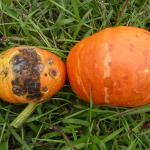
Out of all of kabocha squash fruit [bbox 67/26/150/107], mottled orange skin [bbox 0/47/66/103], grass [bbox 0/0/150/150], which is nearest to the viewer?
kabocha squash fruit [bbox 67/26/150/107]

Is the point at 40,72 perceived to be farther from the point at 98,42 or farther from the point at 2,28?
the point at 2,28

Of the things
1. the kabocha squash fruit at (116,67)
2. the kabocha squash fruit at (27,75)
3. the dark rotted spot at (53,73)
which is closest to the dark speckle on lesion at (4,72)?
the kabocha squash fruit at (27,75)

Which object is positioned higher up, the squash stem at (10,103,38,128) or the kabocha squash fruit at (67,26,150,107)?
the kabocha squash fruit at (67,26,150,107)

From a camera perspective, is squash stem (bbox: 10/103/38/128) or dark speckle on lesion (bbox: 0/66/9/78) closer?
dark speckle on lesion (bbox: 0/66/9/78)

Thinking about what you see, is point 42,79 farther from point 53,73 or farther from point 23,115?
point 23,115

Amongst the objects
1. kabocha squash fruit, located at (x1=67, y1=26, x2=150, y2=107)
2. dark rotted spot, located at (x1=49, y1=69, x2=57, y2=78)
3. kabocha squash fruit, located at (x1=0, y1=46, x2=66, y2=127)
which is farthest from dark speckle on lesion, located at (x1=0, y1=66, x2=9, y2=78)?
kabocha squash fruit, located at (x1=67, y1=26, x2=150, y2=107)

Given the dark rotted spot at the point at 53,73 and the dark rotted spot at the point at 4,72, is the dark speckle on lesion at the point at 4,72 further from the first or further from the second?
the dark rotted spot at the point at 53,73

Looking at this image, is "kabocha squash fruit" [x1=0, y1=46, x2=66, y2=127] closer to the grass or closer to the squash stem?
the squash stem
